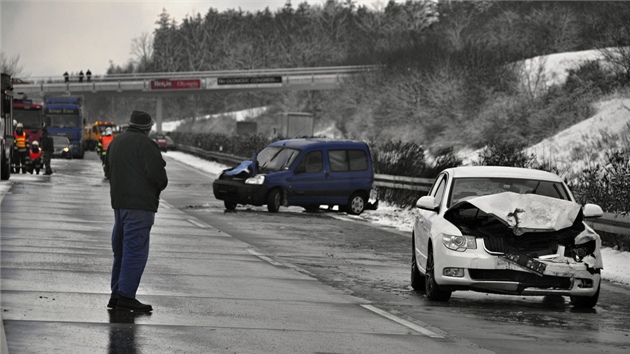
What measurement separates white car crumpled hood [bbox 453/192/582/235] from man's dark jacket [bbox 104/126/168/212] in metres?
3.64

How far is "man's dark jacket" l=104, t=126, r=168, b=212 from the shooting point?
11.3m

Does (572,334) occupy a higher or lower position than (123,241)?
lower

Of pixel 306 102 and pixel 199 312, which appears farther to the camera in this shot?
pixel 306 102

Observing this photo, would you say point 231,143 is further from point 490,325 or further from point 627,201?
point 490,325

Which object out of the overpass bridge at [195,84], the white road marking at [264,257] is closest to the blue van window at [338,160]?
the white road marking at [264,257]

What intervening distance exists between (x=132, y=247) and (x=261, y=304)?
5.39 feet

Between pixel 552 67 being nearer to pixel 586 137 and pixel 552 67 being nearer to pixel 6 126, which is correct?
pixel 586 137

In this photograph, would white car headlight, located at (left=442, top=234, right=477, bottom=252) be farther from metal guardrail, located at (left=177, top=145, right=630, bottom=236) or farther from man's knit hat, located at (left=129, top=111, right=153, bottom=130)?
metal guardrail, located at (left=177, top=145, right=630, bottom=236)

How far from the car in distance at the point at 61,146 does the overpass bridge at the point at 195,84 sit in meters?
48.3

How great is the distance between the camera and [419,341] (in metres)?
10.1

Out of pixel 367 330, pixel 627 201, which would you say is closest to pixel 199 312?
pixel 367 330

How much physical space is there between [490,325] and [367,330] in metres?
1.40

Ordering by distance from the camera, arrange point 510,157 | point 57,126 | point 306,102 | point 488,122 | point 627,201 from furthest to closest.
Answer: point 306,102
point 57,126
point 488,122
point 510,157
point 627,201

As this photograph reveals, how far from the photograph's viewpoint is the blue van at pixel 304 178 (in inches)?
1121
